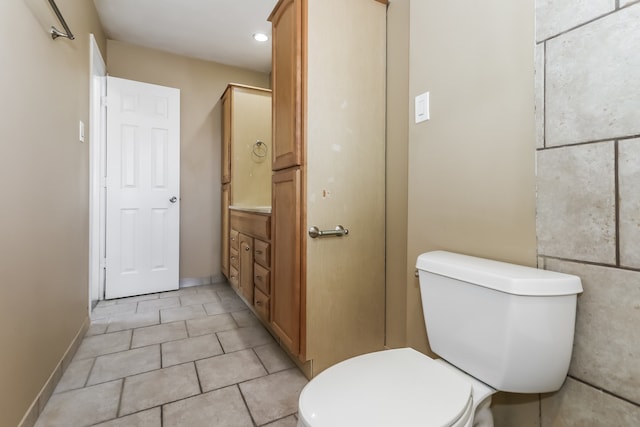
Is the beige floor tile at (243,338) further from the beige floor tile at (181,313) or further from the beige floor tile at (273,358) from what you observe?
the beige floor tile at (181,313)

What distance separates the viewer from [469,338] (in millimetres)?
889

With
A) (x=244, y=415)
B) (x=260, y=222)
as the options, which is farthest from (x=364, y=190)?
(x=244, y=415)

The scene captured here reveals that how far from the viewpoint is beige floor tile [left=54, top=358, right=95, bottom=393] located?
4.83 feet

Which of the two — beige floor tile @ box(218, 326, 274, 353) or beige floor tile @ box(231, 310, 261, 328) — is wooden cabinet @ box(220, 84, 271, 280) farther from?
beige floor tile @ box(218, 326, 274, 353)

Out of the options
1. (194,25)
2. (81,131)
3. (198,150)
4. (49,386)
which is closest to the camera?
(49,386)

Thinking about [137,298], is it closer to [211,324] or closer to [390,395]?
[211,324]

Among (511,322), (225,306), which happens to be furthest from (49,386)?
(511,322)

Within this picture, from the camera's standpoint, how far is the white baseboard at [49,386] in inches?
46.8

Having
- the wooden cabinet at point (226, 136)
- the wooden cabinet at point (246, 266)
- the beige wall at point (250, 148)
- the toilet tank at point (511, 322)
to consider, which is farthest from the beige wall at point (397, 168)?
the wooden cabinet at point (226, 136)

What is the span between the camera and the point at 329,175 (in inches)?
58.6

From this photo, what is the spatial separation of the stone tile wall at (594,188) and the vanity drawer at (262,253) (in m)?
1.37

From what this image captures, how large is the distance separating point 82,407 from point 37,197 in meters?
0.93

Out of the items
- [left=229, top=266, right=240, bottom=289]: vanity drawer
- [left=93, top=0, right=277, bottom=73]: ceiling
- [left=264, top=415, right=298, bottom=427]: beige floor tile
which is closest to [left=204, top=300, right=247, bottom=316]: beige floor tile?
[left=229, top=266, right=240, bottom=289]: vanity drawer

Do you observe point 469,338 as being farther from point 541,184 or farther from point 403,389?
point 541,184
